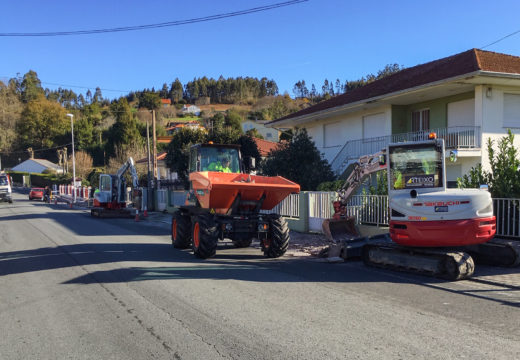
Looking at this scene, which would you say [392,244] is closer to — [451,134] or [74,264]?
[74,264]

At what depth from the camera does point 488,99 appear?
1697 centimetres

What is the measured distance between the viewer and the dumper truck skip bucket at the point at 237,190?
33.2ft

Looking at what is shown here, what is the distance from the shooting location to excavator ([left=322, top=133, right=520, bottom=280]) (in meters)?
8.07

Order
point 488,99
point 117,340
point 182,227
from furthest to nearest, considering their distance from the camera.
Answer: point 488,99 < point 182,227 < point 117,340

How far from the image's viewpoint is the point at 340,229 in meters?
12.2

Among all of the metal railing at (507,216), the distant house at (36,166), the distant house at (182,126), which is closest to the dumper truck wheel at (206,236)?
the metal railing at (507,216)

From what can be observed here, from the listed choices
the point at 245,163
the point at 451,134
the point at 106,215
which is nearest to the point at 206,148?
the point at 245,163

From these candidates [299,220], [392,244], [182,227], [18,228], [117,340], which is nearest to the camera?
[117,340]

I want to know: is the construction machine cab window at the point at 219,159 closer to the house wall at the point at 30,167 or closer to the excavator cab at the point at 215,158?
the excavator cab at the point at 215,158

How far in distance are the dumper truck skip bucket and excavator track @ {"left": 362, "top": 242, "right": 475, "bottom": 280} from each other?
2.44 metres

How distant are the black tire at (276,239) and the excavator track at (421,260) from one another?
6.84 ft

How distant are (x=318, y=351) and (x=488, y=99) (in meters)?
15.9

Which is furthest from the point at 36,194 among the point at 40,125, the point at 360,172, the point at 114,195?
the point at 360,172

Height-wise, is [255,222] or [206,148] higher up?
[206,148]
